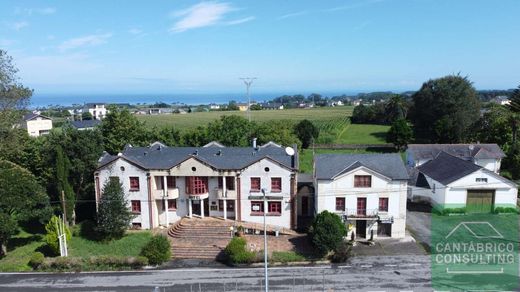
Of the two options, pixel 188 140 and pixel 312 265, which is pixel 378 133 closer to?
pixel 188 140

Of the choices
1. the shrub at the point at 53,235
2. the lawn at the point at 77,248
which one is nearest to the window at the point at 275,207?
the lawn at the point at 77,248

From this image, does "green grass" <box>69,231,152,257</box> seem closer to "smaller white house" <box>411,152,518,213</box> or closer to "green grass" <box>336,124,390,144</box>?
"smaller white house" <box>411,152,518,213</box>

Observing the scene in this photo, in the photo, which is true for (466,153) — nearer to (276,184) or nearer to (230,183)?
(276,184)

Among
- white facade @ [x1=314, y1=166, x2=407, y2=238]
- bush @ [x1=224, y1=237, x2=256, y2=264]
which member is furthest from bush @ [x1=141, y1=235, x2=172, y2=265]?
white facade @ [x1=314, y1=166, x2=407, y2=238]

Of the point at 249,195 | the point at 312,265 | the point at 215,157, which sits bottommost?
the point at 312,265

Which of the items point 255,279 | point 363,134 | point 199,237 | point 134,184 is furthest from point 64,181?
point 363,134

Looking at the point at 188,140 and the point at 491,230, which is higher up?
the point at 188,140

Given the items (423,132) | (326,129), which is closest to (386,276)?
(423,132)
